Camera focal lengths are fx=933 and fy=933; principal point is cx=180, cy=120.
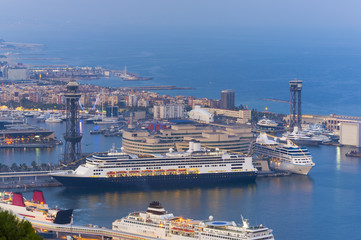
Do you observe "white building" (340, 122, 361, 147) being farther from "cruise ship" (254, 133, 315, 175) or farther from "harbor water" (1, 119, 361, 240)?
"harbor water" (1, 119, 361, 240)

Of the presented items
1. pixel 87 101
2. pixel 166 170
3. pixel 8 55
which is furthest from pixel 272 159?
pixel 8 55

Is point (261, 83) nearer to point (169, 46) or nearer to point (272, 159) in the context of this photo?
point (272, 159)

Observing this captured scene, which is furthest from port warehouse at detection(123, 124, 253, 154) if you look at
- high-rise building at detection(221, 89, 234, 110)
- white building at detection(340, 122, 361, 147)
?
high-rise building at detection(221, 89, 234, 110)

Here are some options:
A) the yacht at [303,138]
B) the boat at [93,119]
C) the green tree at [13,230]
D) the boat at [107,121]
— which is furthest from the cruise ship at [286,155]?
the green tree at [13,230]

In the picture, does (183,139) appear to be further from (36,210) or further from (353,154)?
(36,210)

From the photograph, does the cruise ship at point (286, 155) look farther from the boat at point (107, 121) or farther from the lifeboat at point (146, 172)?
the boat at point (107, 121)

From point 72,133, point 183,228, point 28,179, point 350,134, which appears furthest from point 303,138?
point 183,228
